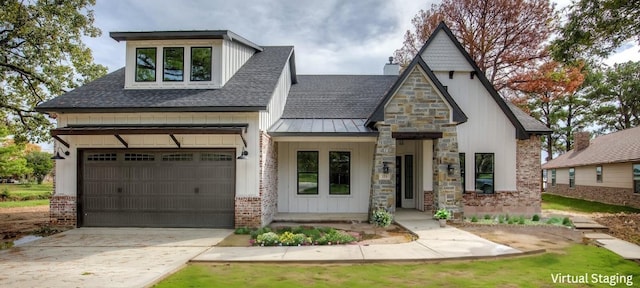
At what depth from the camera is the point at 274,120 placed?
43.5 feet

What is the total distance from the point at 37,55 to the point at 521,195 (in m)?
21.5

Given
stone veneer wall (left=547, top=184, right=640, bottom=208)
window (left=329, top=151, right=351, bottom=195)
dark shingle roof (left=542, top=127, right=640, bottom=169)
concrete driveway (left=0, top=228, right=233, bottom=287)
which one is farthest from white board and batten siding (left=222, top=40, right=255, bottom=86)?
stone veneer wall (left=547, top=184, right=640, bottom=208)

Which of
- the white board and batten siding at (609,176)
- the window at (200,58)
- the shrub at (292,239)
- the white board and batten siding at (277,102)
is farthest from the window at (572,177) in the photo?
the window at (200,58)

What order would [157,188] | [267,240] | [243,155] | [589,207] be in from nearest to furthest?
[267,240] → [243,155] → [157,188] → [589,207]

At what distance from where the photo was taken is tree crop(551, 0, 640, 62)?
1124 cm

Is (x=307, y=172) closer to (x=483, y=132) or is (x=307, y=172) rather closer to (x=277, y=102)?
(x=277, y=102)

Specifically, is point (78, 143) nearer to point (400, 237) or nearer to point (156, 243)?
point (156, 243)

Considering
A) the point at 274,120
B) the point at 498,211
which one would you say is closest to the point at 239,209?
the point at 274,120

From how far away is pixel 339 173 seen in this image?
13945 mm

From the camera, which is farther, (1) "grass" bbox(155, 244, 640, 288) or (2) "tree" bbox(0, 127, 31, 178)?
(2) "tree" bbox(0, 127, 31, 178)

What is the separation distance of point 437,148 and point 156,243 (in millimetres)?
8679

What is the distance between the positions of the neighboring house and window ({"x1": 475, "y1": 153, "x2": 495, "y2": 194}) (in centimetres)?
→ 1013

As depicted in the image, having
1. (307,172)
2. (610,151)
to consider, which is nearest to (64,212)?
(307,172)

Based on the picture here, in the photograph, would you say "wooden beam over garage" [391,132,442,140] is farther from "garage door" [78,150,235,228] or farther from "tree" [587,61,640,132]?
"tree" [587,61,640,132]
